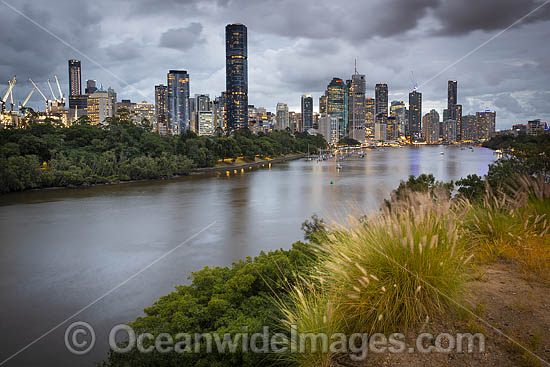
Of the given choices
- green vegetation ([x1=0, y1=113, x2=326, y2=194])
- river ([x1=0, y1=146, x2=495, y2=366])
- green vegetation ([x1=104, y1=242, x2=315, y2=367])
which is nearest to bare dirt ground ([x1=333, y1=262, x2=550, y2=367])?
green vegetation ([x1=104, y1=242, x2=315, y2=367])

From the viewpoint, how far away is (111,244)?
19625mm

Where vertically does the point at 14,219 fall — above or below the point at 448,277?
below

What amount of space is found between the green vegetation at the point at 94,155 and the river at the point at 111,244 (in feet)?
12.9

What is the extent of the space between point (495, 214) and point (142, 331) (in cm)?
563

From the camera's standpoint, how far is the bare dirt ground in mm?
3381

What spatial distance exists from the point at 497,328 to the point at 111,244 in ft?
62.1

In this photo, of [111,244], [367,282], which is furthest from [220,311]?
[111,244]

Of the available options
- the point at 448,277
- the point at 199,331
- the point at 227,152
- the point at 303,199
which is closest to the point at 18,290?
the point at 199,331

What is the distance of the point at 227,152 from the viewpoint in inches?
2874

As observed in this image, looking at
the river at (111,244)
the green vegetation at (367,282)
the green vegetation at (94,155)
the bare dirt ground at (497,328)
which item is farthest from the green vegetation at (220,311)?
the green vegetation at (94,155)

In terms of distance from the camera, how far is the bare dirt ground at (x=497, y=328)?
11.1 feet

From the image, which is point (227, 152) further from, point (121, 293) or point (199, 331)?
point (199, 331)

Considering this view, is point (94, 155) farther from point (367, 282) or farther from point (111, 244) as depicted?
point (367, 282)

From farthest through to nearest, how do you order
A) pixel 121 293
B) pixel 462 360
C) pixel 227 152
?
pixel 227 152, pixel 121 293, pixel 462 360
